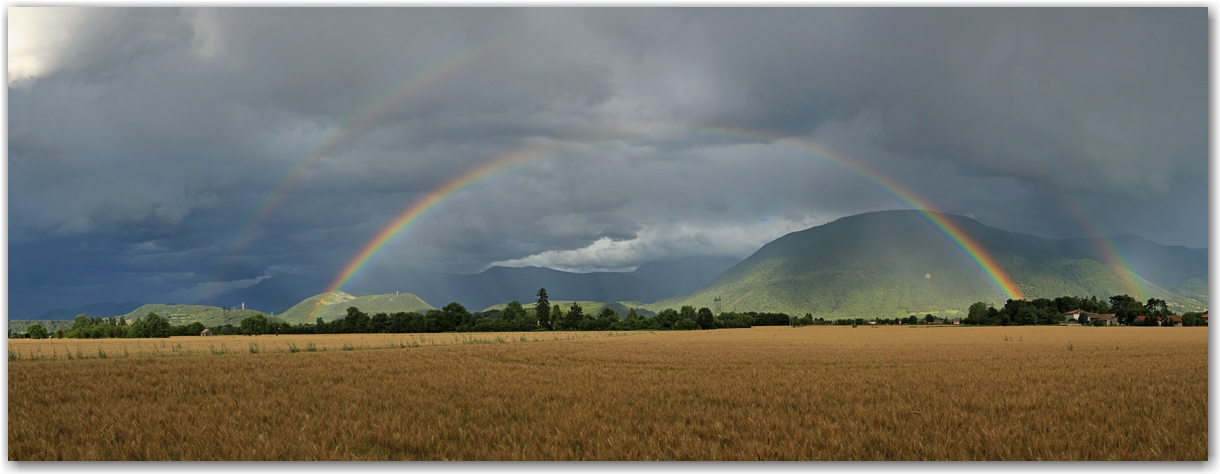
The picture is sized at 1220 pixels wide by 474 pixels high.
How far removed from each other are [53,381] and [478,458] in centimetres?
2207

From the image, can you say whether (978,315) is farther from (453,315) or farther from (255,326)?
(255,326)

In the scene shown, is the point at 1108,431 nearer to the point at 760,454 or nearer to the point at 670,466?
the point at 760,454

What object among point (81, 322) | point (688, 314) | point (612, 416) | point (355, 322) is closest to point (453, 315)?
point (355, 322)

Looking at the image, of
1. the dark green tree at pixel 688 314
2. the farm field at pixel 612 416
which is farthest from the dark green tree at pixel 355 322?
the farm field at pixel 612 416

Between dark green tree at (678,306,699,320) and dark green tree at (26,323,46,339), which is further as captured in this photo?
dark green tree at (678,306,699,320)

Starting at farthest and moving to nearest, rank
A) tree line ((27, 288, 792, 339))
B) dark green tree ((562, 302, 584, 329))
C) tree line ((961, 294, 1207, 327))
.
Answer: tree line ((961, 294, 1207, 327)) → dark green tree ((562, 302, 584, 329)) → tree line ((27, 288, 792, 339))

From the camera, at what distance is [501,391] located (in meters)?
18.2

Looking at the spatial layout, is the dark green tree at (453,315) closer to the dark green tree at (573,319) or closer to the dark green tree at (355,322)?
the dark green tree at (355,322)

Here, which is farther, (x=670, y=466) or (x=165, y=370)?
(x=165, y=370)

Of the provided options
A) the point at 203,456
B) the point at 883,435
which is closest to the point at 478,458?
the point at 203,456

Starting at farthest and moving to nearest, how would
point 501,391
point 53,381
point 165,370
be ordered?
1. point 165,370
2. point 53,381
3. point 501,391

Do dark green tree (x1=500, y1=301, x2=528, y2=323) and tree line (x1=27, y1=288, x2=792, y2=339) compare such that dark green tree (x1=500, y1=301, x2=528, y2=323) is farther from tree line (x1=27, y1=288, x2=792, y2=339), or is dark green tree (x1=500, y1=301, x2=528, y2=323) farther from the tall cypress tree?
the tall cypress tree

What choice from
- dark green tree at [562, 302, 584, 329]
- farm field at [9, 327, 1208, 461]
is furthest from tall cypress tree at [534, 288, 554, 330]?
farm field at [9, 327, 1208, 461]

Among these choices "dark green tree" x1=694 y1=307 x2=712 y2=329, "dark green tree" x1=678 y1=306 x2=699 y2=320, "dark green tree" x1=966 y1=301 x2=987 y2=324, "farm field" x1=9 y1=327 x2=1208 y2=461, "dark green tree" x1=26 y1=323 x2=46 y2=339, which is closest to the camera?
"farm field" x1=9 y1=327 x2=1208 y2=461
